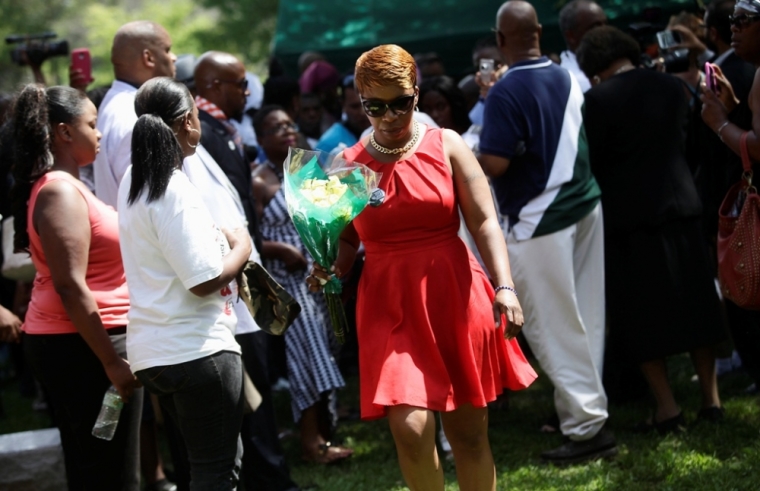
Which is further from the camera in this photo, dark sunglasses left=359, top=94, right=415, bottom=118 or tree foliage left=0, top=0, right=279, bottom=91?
tree foliage left=0, top=0, right=279, bottom=91

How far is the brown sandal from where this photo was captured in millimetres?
5977

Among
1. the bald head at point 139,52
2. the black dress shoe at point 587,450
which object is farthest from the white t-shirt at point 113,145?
the black dress shoe at point 587,450

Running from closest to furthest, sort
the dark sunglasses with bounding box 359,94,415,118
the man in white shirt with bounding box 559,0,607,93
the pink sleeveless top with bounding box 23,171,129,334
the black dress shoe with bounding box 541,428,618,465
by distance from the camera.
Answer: the dark sunglasses with bounding box 359,94,415,118 < the pink sleeveless top with bounding box 23,171,129,334 < the black dress shoe with bounding box 541,428,618,465 < the man in white shirt with bounding box 559,0,607,93

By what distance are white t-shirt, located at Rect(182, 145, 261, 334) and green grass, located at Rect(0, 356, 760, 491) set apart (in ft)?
4.04

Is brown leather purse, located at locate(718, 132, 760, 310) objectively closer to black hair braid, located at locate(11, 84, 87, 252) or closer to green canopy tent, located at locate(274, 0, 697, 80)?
black hair braid, located at locate(11, 84, 87, 252)

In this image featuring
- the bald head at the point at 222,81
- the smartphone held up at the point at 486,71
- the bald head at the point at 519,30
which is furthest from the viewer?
the smartphone held up at the point at 486,71

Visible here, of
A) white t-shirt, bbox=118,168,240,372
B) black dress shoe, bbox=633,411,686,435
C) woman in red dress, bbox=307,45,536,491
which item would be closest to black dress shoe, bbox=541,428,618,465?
black dress shoe, bbox=633,411,686,435

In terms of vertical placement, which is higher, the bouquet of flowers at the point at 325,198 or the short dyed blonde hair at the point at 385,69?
the short dyed blonde hair at the point at 385,69

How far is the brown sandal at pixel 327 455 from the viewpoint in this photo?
5977 millimetres

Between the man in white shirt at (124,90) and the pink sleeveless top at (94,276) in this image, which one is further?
the man in white shirt at (124,90)

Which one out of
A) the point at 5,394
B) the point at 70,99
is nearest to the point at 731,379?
the point at 70,99

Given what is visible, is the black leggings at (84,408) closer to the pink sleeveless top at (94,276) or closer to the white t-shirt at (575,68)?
the pink sleeveless top at (94,276)

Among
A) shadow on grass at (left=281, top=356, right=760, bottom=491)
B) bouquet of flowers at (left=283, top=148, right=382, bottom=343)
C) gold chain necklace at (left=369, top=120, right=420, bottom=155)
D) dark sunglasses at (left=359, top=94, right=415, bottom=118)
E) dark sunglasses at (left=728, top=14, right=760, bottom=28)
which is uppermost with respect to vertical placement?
dark sunglasses at (left=728, top=14, right=760, bottom=28)

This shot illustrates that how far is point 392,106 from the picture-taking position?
13.2ft
